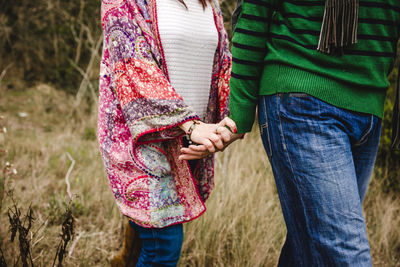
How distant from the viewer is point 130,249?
1.69 m

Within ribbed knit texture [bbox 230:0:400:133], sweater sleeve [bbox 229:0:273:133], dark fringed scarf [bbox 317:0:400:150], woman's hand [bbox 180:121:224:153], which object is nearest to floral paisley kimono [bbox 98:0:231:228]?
woman's hand [bbox 180:121:224:153]

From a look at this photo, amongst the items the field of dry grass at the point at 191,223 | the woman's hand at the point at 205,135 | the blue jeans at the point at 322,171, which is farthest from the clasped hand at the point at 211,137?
the field of dry grass at the point at 191,223

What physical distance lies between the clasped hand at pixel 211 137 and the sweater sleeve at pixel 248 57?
0.04 m

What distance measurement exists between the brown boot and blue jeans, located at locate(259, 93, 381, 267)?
3.01 ft

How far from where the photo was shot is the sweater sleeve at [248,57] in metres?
1.01

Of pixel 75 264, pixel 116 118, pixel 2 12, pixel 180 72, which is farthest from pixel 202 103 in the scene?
pixel 2 12

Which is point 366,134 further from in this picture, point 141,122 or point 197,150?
point 141,122

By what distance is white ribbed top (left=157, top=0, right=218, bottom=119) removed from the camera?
1277 mm

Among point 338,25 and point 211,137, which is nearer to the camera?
point 338,25

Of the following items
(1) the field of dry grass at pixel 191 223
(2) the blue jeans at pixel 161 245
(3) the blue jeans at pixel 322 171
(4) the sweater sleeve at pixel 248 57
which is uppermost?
(4) the sweater sleeve at pixel 248 57

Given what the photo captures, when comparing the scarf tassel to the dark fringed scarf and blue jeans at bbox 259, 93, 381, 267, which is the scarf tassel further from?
blue jeans at bbox 259, 93, 381, 267

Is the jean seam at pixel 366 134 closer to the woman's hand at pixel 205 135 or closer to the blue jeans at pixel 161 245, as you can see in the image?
the woman's hand at pixel 205 135

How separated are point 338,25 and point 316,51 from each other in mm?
91

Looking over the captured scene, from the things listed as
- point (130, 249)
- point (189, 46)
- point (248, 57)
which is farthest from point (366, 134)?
point (130, 249)
